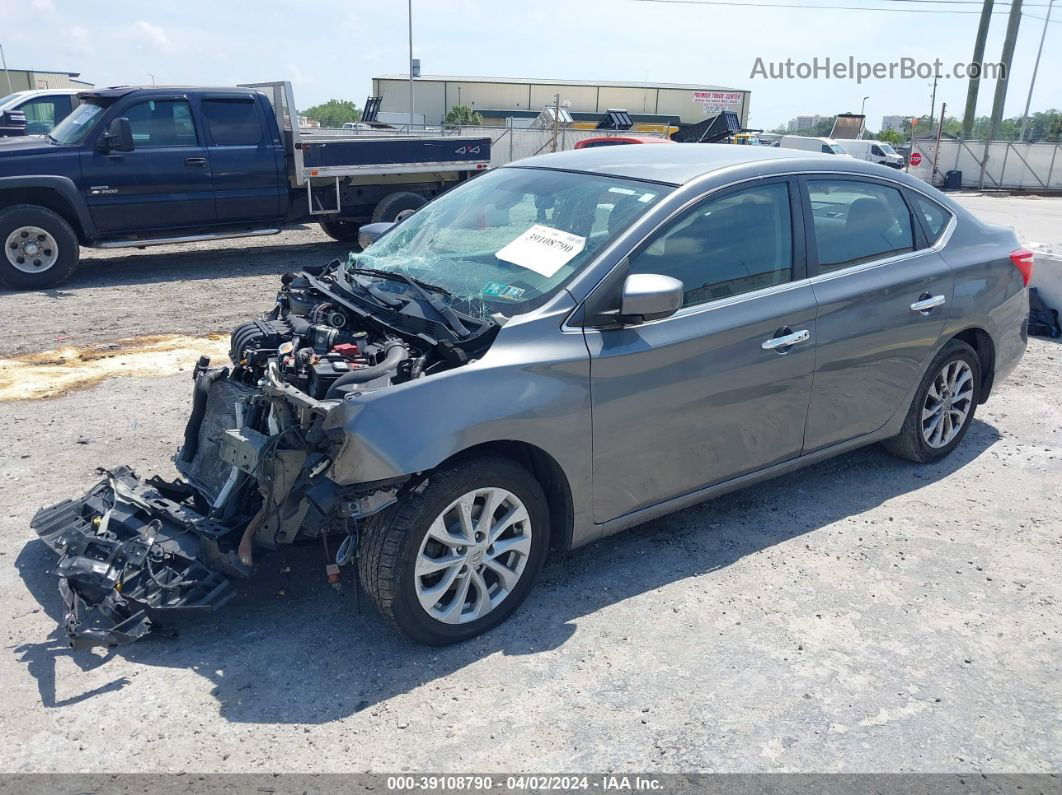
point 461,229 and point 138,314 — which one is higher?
point 461,229

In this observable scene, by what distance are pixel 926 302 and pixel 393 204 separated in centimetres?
850

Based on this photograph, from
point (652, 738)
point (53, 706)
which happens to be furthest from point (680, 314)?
point (53, 706)

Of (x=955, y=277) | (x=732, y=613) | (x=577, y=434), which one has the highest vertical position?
(x=955, y=277)

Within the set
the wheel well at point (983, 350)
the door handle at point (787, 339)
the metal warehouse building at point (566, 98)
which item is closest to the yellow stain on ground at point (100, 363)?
the door handle at point (787, 339)

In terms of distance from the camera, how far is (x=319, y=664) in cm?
A: 326

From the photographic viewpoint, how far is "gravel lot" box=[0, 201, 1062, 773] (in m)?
2.87

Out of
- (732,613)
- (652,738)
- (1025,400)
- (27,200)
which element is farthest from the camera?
(27,200)

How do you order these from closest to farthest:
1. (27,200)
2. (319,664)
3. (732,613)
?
(319,664)
(732,613)
(27,200)

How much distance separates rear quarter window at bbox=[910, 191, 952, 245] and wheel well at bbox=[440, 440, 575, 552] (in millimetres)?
2793

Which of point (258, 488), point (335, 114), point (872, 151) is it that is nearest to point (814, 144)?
point (872, 151)

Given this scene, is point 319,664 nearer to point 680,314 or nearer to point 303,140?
point 680,314

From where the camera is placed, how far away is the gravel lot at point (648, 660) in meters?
2.87

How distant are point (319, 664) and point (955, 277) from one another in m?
3.94

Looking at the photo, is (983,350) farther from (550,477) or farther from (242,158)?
(242,158)
